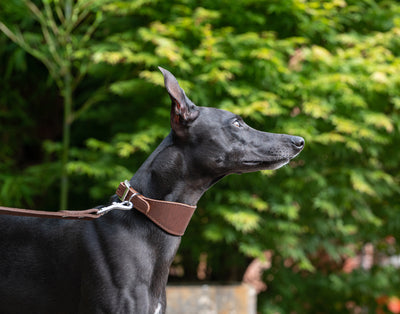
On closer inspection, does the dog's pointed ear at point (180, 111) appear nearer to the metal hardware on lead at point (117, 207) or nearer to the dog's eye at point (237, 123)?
the dog's eye at point (237, 123)

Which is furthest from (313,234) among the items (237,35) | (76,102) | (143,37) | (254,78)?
(76,102)

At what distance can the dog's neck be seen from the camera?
196 centimetres

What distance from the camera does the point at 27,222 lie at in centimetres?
195

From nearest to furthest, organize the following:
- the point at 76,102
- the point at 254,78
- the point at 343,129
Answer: the point at 343,129 < the point at 254,78 < the point at 76,102

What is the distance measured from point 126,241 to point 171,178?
314mm

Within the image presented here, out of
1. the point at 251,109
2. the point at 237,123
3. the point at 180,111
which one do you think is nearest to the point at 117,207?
the point at 180,111

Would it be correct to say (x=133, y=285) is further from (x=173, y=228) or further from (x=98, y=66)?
(x=98, y=66)

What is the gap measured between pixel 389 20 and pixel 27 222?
4.45 m

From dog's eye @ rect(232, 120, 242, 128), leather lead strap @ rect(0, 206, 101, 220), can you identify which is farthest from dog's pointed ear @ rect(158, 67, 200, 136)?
leather lead strap @ rect(0, 206, 101, 220)

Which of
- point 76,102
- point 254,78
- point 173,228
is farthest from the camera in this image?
point 76,102

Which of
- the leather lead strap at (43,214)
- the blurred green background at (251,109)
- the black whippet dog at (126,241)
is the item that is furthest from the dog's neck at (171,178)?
the blurred green background at (251,109)

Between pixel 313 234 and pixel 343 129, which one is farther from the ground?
pixel 343 129

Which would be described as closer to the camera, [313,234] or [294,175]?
[294,175]

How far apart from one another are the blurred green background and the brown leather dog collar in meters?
2.27
